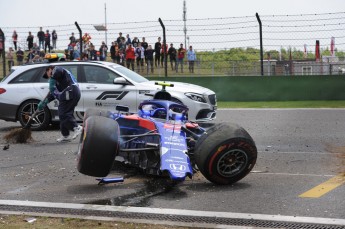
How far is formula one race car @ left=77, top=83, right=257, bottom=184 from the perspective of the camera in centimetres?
702

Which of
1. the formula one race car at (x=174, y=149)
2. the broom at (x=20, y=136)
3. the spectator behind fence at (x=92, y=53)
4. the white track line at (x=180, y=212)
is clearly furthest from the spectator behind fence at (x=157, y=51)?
the white track line at (x=180, y=212)

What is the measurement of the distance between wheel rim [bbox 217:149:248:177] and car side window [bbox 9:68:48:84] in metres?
7.89

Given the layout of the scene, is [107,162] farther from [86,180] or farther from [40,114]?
[40,114]

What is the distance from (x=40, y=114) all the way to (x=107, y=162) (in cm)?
685

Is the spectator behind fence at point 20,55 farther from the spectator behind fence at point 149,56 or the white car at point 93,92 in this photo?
the white car at point 93,92

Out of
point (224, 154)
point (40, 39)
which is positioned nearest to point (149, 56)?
point (40, 39)

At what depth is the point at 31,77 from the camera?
14.3m

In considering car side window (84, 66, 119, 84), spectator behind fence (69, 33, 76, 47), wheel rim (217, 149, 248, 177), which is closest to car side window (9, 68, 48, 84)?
car side window (84, 66, 119, 84)

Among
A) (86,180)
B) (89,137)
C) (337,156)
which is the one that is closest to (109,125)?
(89,137)

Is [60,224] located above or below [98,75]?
below

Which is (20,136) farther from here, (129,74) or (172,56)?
(172,56)

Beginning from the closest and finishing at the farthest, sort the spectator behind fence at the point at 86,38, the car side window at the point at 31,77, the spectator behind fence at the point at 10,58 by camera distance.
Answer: the car side window at the point at 31,77 < the spectator behind fence at the point at 86,38 < the spectator behind fence at the point at 10,58

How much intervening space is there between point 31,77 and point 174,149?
788 cm

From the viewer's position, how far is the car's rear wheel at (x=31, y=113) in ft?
44.5
